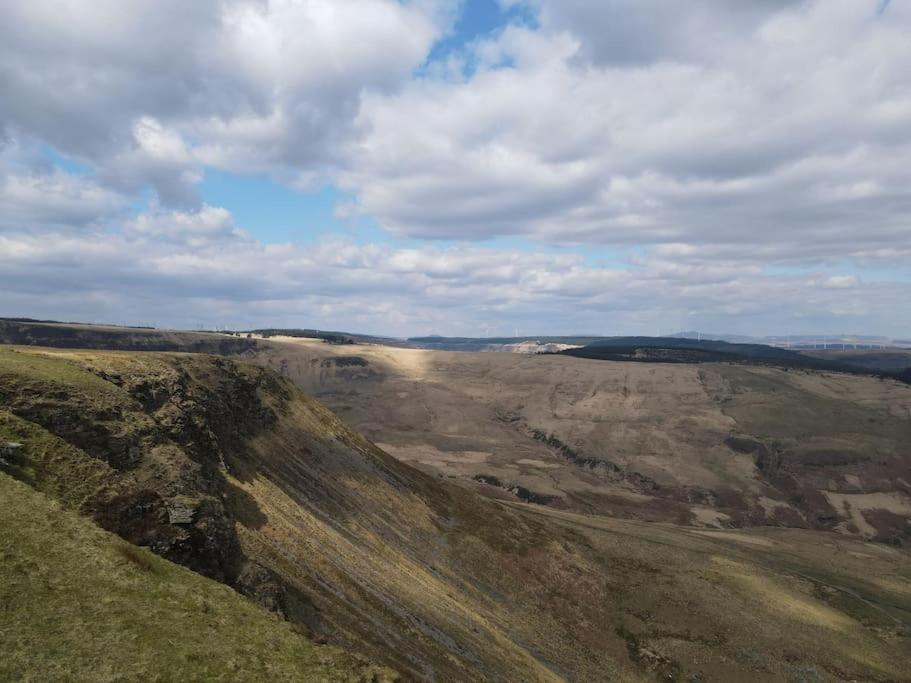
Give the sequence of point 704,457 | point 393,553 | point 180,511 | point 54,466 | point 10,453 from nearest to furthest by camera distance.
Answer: point 10,453, point 54,466, point 180,511, point 393,553, point 704,457

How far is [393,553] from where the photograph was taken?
52.8 meters

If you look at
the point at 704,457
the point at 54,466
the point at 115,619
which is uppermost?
the point at 54,466

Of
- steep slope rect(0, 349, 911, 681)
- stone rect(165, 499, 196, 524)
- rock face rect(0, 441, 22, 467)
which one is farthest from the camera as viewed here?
steep slope rect(0, 349, 911, 681)

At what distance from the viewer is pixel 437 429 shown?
641 feet

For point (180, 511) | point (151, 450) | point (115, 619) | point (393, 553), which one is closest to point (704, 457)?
point (393, 553)

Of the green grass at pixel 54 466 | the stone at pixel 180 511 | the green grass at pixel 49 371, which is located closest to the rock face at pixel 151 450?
the stone at pixel 180 511

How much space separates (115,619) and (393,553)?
117 ft

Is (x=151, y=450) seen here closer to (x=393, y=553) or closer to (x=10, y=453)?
(x=10, y=453)

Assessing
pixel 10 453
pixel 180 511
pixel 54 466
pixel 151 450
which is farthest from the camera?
pixel 151 450

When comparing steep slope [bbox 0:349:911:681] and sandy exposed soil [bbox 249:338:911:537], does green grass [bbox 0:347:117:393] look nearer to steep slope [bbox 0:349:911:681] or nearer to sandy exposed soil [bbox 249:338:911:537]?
steep slope [bbox 0:349:911:681]

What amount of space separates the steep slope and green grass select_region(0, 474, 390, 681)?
12.3 ft

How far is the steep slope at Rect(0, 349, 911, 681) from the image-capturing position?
101 ft

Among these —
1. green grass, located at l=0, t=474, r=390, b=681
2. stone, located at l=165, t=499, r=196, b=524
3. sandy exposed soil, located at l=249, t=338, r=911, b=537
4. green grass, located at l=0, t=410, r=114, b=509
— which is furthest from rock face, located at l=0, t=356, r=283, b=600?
sandy exposed soil, located at l=249, t=338, r=911, b=537

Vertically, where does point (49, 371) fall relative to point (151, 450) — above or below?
above
